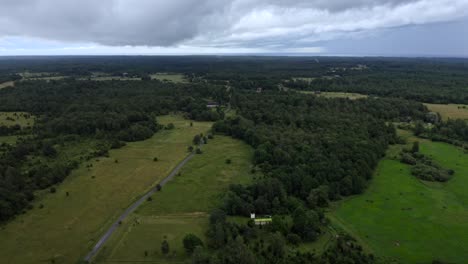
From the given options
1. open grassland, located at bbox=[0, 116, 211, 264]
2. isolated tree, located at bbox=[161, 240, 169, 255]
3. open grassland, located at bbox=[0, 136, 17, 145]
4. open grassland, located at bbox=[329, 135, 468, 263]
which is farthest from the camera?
open grassland, located at bbox=[0, 136, 17, 145]

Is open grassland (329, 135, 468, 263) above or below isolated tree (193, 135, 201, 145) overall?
below

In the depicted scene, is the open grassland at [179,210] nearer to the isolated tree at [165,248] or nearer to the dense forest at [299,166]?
the isolated tree at [165,248]

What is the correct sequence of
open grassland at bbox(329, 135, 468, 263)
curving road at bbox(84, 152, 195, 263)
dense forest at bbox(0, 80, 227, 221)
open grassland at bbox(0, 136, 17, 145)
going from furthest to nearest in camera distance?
1. open grassland at bbox(0, 136, 17, 145)
2. dense forest at bbox(0, 80, 227, 221)
3. open grassland at bbox(329, 135, 468, 263)
4. curving road at bbox(84, 152, 195, 263)

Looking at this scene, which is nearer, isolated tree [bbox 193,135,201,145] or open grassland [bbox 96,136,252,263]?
open grassland [bbox 96,136,252,263]

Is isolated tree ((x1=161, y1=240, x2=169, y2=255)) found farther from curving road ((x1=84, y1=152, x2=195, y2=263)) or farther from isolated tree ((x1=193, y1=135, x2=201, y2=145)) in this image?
isolated tree ((x1=193, y1=135, x2=201, y2=145))

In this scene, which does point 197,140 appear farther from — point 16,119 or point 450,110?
point 450,110

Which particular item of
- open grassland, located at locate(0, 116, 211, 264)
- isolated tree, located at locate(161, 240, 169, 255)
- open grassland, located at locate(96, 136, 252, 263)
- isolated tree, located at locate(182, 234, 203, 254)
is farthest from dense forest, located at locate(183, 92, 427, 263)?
open grassland, located at locate(0, 116, 211, 264)
